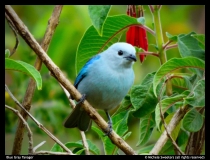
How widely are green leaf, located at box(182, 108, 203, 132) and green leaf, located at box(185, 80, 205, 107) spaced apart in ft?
0.36

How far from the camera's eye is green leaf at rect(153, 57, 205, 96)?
2.96 metres

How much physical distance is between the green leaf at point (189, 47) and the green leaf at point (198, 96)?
0.97ft

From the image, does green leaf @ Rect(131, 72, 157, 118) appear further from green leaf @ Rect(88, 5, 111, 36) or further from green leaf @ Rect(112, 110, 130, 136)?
green leaf @ Rect(88, 5, 111, 36)

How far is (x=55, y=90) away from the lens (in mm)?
4523

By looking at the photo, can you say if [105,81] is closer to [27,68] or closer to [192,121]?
[192,121]

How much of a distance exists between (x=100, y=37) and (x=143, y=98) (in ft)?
1.86

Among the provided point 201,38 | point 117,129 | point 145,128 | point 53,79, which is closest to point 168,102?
point 145,128

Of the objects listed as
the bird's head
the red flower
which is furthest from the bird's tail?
the red flower

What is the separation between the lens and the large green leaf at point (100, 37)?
3.16 metres

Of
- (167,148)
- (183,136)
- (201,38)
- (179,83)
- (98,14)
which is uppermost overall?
(201,38)

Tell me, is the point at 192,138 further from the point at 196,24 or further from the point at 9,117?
the point at 196,24

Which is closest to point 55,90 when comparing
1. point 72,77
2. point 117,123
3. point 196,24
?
point 72,77

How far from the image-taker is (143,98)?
3.16 meters

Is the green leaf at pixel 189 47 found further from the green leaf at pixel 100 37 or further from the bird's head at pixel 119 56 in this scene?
the bird's head at pixel 119 56
